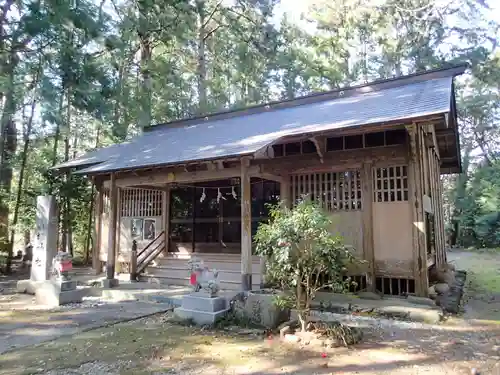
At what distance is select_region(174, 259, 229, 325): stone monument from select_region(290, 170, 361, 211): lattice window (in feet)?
8.73

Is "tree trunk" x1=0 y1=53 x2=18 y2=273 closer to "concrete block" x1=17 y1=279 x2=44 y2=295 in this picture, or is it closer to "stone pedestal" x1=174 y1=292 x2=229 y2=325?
"concrete block" x1=17 y1=279 x2=44 y2=295

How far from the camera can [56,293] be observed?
8078 mm

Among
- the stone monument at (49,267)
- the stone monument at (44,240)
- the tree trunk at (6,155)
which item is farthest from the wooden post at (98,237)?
the tree trunk at (6,155)

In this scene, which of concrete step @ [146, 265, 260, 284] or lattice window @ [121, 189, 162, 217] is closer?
concrete step @ [146, 265, 260, 284]

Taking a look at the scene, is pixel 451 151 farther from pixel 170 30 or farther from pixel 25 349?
pixel 25 349

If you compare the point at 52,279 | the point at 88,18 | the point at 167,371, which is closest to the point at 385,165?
the point at 167,371

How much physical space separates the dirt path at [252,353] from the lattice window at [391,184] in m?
2.54

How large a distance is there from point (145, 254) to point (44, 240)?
3408 mm

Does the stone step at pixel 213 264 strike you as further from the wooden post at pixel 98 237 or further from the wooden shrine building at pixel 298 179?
the wooden post at pixel 98 237

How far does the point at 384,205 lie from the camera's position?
7.73m

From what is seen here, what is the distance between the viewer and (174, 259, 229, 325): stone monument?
6.30 m

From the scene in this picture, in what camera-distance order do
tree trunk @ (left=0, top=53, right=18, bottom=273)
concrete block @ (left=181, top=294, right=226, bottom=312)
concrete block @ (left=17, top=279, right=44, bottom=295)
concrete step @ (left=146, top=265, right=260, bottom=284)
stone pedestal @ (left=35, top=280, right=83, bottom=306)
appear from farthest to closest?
tree trunk @ (left=0, top=53, right=18, bottom=273) < concrete step @ (left=146, top=265, right=260, bottom=284) < concrete block @ (left=17, top=279, right=44, bottom=295) < stone pedestal @ (left=35, top=280, right=83, bottom=306) < concrete block @ (left=181, top=294, right=226, bottom=312)

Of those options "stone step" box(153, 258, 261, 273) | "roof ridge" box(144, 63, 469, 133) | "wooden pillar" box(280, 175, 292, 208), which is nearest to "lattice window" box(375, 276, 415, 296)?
"wooden pillar" box(280, 175, 292, 208)

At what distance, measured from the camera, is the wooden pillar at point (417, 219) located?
7.20 m
